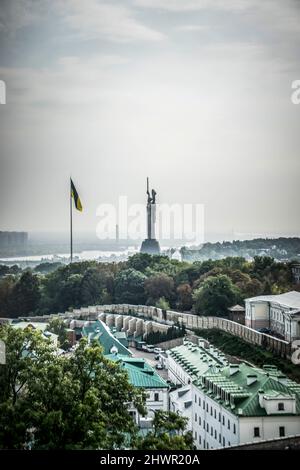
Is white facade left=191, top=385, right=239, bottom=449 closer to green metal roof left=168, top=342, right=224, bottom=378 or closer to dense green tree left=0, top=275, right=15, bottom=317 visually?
green metal roof left=168, top=342, right=224, bottom=378

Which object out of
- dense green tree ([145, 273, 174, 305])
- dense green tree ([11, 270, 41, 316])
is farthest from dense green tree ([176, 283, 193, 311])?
dense green tree ([11, 270, 41, 316])

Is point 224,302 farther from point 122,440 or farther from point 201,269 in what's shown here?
point 122,440

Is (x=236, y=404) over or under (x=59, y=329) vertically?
over

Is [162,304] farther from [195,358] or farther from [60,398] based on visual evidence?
[60,398]

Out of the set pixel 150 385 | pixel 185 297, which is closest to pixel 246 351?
pixel 150 385

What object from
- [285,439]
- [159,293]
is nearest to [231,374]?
[285,439]
